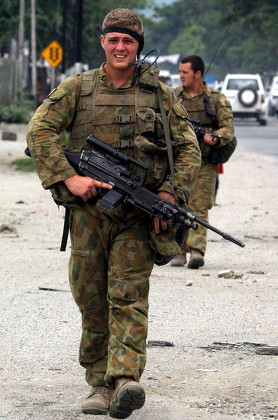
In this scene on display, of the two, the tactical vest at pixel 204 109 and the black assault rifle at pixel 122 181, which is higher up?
the black assault rifle at pixel 122 181

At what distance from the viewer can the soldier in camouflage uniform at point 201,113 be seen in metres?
10.3

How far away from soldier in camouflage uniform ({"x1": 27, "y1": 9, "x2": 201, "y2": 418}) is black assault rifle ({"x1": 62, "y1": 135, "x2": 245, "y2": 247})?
0.05 metres

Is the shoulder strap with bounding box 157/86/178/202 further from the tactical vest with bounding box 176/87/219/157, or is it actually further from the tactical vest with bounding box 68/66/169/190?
the tactical vest with bounding box 176/87/219/157

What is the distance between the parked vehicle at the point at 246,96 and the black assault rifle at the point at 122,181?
36599 millimetres

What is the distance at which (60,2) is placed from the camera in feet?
182

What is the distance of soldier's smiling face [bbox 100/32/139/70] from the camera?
18.1 feet

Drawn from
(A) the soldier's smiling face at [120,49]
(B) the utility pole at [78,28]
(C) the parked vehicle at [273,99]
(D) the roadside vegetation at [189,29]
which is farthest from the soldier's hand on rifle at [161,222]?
(C) the parked vehicle at [273,99]

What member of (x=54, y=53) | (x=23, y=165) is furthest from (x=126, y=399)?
(x=54, y=53)

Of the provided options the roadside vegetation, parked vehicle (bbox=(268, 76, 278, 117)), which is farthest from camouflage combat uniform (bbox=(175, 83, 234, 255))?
parked vehicle (bbox=(268, 76, 278, 117))

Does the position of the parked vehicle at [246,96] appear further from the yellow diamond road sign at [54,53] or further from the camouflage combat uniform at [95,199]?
the camouflage combat uniform at [95,199]

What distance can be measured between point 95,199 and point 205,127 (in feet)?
16.5

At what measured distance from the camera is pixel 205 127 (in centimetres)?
1047

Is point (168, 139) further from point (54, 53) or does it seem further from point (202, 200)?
point (54, 53)

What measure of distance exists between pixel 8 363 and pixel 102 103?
66.1 inches
